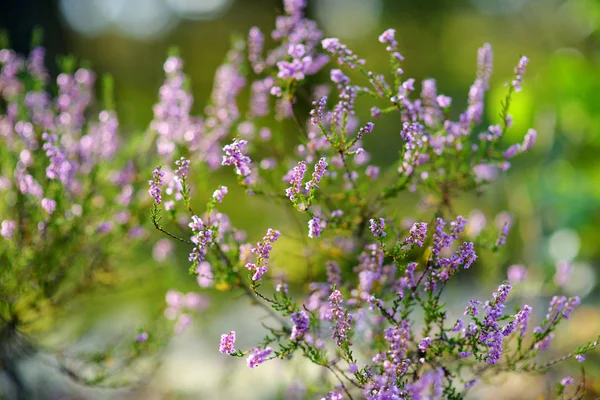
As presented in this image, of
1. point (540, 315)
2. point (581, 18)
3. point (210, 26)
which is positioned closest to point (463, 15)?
point (210, 26)

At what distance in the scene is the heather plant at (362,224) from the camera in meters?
2.03

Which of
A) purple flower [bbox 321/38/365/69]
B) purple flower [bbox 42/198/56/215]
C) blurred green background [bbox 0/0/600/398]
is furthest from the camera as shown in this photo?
blurred green background [bbox 0/0/600/398]

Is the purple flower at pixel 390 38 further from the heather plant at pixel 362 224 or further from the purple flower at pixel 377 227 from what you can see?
the purple flower at pixel 377 227

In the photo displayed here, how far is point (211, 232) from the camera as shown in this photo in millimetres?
2143

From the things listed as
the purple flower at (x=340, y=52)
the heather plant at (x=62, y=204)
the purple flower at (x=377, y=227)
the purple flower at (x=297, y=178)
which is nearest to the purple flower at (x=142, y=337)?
the heather plant at (x=62, y=204)

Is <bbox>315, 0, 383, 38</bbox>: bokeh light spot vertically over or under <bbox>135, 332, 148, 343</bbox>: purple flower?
over

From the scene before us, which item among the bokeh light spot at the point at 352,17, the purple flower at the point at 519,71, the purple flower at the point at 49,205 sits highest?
the bokeh light spot at the point at 352,17

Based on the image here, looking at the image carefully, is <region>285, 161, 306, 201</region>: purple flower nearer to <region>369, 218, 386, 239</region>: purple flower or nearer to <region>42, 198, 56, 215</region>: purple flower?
<region>369, 218, 386, 239</region>: purple flower

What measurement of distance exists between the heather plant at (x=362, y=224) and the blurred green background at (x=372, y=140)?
0.39 metres

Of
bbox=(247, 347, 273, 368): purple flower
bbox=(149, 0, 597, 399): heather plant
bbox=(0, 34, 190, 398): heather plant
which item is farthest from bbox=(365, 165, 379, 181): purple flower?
bbox=(0, 34, 190, 398): heather plant

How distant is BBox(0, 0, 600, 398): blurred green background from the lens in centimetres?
592

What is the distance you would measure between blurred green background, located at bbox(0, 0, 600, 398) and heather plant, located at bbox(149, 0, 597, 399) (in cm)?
39

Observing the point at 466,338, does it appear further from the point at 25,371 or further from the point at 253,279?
the point at 25,371

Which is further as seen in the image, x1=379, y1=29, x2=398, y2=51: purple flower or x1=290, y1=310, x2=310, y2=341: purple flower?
x1=379, y1=29, x2=398, y2=51: purple flower
